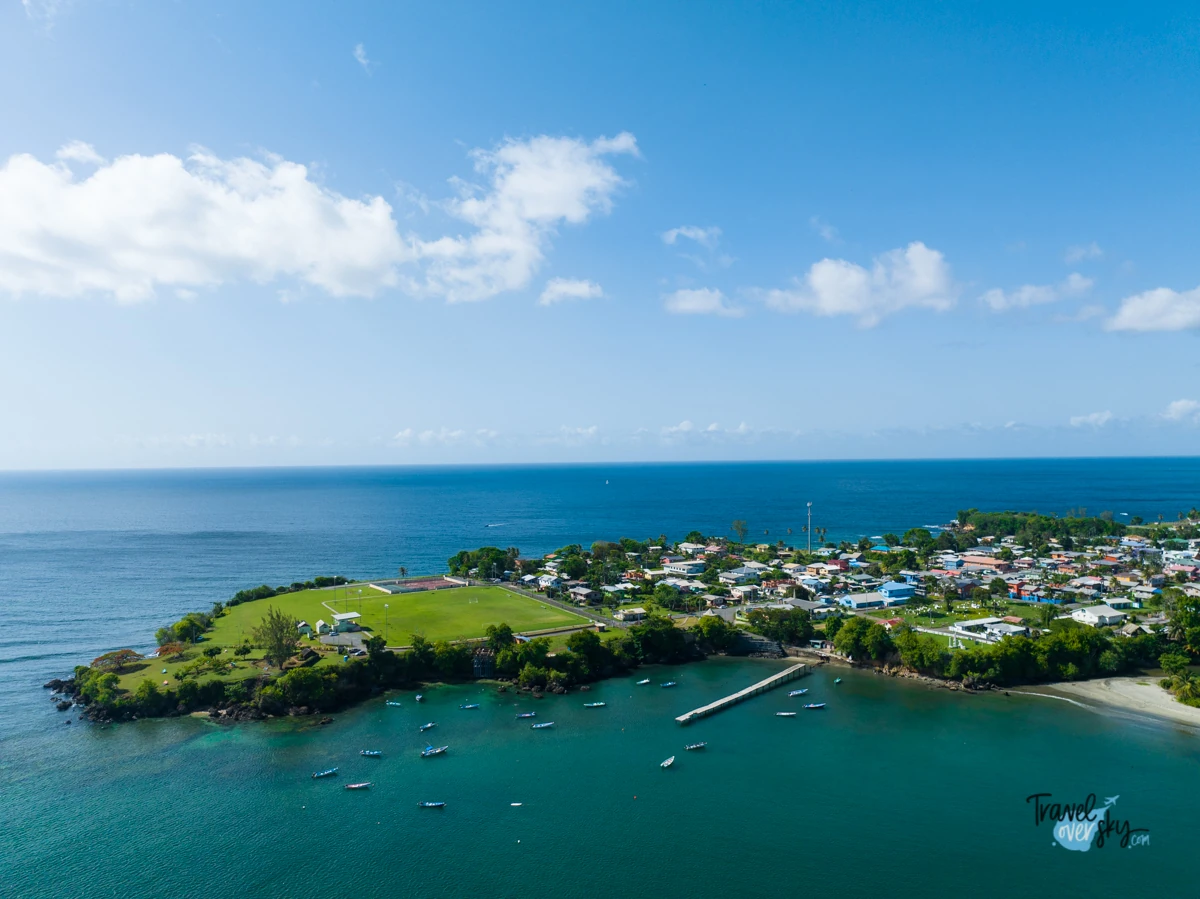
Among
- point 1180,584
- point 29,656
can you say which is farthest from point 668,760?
point 1180,584

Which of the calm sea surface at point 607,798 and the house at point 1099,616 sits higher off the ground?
the house at point 1099,616

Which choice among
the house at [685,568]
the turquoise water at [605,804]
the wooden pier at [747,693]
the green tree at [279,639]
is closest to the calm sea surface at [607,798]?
the turquoise water at [605,804]

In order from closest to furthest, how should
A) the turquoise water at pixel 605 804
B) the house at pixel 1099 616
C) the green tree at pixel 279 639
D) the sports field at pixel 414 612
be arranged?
the turquoise water at pixel 605 804 → the green tree at pixel 279 639 → the sports field at pixel 414 612 → the house at pixel 1099 616

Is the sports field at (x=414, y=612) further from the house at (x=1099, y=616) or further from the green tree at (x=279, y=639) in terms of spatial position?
the house at (x=1099, y=616)

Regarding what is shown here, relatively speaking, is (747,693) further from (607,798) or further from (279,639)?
(279,639)

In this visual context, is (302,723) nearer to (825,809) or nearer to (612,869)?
(612,869)

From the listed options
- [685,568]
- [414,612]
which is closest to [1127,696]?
[685,568]
